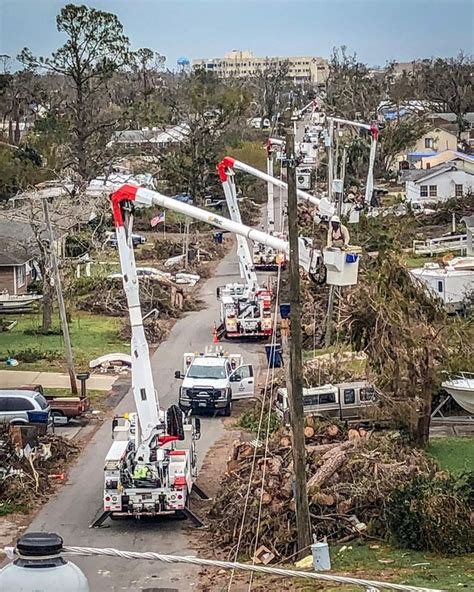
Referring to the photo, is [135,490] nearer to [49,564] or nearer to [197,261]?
[49,564]

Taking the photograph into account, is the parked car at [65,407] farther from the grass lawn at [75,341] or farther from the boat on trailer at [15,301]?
the boat on trailer at [15,301]

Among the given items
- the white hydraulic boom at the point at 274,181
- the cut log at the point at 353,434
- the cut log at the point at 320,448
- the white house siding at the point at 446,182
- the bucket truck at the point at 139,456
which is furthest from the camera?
the white house siding at the point at 446,182

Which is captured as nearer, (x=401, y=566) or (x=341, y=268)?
(x=341, y=268)

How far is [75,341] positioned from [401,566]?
24.6 meters

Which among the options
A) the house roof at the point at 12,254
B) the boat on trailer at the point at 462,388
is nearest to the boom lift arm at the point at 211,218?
the boat on trailer at the point at 462,388

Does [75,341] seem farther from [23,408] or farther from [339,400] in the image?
[339,400]

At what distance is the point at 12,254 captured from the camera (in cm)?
5153

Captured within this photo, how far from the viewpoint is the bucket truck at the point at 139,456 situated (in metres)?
21.8

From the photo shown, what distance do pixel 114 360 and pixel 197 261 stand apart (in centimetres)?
2299

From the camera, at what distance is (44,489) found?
82.3 feet

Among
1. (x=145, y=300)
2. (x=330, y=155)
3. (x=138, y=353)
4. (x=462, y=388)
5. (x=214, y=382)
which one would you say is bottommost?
(x=214, y=382)

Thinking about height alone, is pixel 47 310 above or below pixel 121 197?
below

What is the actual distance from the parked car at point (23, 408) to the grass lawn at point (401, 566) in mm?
10475

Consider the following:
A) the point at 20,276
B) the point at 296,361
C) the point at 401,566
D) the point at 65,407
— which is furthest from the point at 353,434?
the point at 20,276
